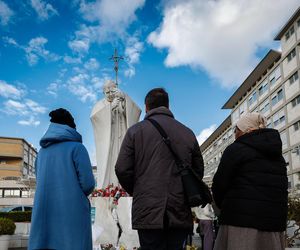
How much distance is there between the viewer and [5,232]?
9102mm

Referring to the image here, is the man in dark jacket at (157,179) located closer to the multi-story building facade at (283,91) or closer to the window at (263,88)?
the multi-story building facade at (283,91)

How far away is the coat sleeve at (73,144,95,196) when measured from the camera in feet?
12.4

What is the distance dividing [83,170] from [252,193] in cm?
155

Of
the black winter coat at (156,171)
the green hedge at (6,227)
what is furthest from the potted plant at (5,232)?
the black winter coat at (156,171)

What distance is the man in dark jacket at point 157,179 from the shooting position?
296 centimetres

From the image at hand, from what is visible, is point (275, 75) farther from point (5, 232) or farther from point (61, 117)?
point (61, 117)

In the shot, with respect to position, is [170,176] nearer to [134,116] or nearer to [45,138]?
[45,138]

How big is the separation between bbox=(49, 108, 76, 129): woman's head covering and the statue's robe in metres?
6.22

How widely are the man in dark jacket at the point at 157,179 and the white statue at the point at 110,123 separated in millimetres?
7048

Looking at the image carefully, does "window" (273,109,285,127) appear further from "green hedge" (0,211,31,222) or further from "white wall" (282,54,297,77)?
"green hedge" (0,211,31,222)

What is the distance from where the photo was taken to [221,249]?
3.43 metres

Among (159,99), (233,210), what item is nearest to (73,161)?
(159,99)

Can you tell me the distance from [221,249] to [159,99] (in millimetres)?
1382

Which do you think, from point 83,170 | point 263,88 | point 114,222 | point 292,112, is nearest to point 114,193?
point 114,222
